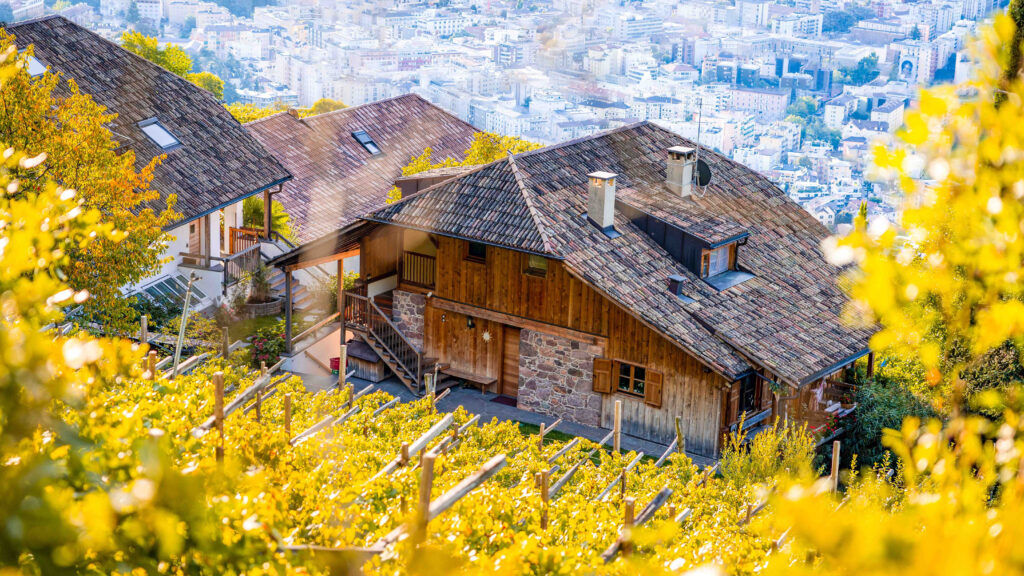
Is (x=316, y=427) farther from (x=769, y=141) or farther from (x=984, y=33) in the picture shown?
(x=769, y=141)

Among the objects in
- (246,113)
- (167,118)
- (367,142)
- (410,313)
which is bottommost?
(410,313)

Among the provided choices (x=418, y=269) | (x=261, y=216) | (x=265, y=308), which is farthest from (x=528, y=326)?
(x=261, y=216)

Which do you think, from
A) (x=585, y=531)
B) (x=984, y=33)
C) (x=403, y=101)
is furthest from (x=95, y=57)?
(x=984, y=33)

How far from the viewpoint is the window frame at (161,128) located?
94.5ft

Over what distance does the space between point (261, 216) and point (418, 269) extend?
8391 millimetres

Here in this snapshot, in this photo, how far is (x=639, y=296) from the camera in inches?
933

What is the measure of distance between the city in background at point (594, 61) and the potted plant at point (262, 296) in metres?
50.0

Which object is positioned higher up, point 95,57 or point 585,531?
point 95,57

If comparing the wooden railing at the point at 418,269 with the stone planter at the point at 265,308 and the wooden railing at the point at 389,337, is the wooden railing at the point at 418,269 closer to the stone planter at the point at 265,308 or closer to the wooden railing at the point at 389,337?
the wooden railing at the point at 389,337

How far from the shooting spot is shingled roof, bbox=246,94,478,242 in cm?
3528

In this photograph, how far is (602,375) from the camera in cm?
2434

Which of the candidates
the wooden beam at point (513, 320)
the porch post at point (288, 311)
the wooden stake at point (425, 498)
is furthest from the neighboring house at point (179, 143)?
the wooden stake at point (425, 498)

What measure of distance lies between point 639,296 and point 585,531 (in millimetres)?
12229

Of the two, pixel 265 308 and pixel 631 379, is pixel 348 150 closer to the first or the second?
pixel 265 308
